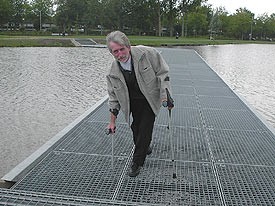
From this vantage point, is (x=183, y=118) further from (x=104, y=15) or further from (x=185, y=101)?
(x=104, y=15)

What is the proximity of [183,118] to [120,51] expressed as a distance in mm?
3581

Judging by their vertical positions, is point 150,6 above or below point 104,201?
above

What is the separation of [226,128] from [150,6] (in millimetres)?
68143

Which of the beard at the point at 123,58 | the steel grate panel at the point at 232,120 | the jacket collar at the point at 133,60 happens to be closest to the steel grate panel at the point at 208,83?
the steel grate panel at the point at 232,120

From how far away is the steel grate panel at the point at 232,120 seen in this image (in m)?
6.61

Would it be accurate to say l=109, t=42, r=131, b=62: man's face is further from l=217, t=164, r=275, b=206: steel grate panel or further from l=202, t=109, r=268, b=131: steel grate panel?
l=202, t=109, r=268, b=131: steel grate panel

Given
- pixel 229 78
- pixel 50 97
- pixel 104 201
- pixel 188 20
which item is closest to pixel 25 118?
pixel 50 97

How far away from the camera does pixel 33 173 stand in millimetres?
4414

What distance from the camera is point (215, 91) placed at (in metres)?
10.1

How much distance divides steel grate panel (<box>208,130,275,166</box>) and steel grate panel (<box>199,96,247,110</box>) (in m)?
1.91

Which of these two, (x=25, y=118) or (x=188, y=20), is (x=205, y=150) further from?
(x=188, y=20)

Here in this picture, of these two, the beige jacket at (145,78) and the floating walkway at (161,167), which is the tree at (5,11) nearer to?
the floating walkway at (161,167)

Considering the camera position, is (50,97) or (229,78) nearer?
(50,97)

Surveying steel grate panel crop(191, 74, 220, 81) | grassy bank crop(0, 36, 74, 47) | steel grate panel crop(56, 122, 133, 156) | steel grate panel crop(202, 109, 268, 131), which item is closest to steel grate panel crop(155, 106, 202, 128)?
steel grate panel crop(202, 109, 268, 131)
